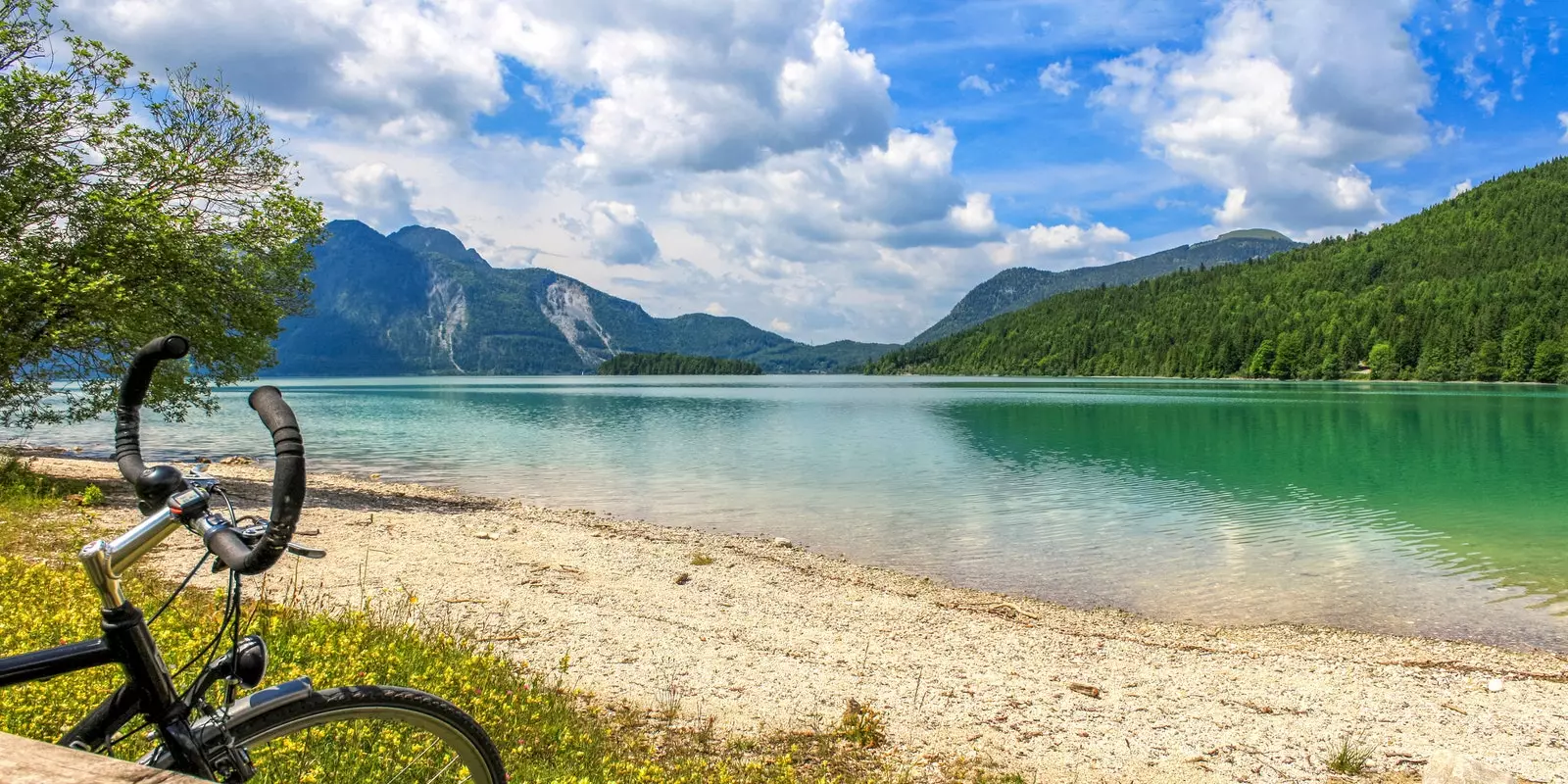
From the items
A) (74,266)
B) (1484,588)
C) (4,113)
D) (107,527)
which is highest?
(4,113)

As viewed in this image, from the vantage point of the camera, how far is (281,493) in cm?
249

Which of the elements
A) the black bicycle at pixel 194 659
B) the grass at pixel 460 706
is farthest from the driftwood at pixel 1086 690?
the black bicycle at pixel 194 659

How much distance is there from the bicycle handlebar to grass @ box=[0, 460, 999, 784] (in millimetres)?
2655

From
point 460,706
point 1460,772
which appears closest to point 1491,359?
point 1460,772

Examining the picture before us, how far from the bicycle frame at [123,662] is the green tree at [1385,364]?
237071 mm

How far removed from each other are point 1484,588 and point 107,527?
1245 inches

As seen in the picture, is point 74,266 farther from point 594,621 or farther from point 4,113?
point 594,621

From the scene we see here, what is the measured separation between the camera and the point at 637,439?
2537 inches

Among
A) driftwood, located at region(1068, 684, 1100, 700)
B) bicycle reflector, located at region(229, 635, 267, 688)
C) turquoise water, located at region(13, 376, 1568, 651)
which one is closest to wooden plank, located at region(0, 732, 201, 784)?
bicycle reflector, located at region(229, 635, 267, 688)

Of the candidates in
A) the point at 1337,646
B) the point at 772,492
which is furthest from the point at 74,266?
the point at 1337,646

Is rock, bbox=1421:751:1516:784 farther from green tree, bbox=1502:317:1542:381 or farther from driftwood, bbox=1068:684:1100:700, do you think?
green tree, bbox=1502:317:1542:381

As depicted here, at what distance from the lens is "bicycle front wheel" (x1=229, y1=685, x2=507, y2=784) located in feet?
10.5

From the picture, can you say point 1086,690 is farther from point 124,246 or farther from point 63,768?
point 124,246

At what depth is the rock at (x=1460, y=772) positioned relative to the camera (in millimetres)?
8750
